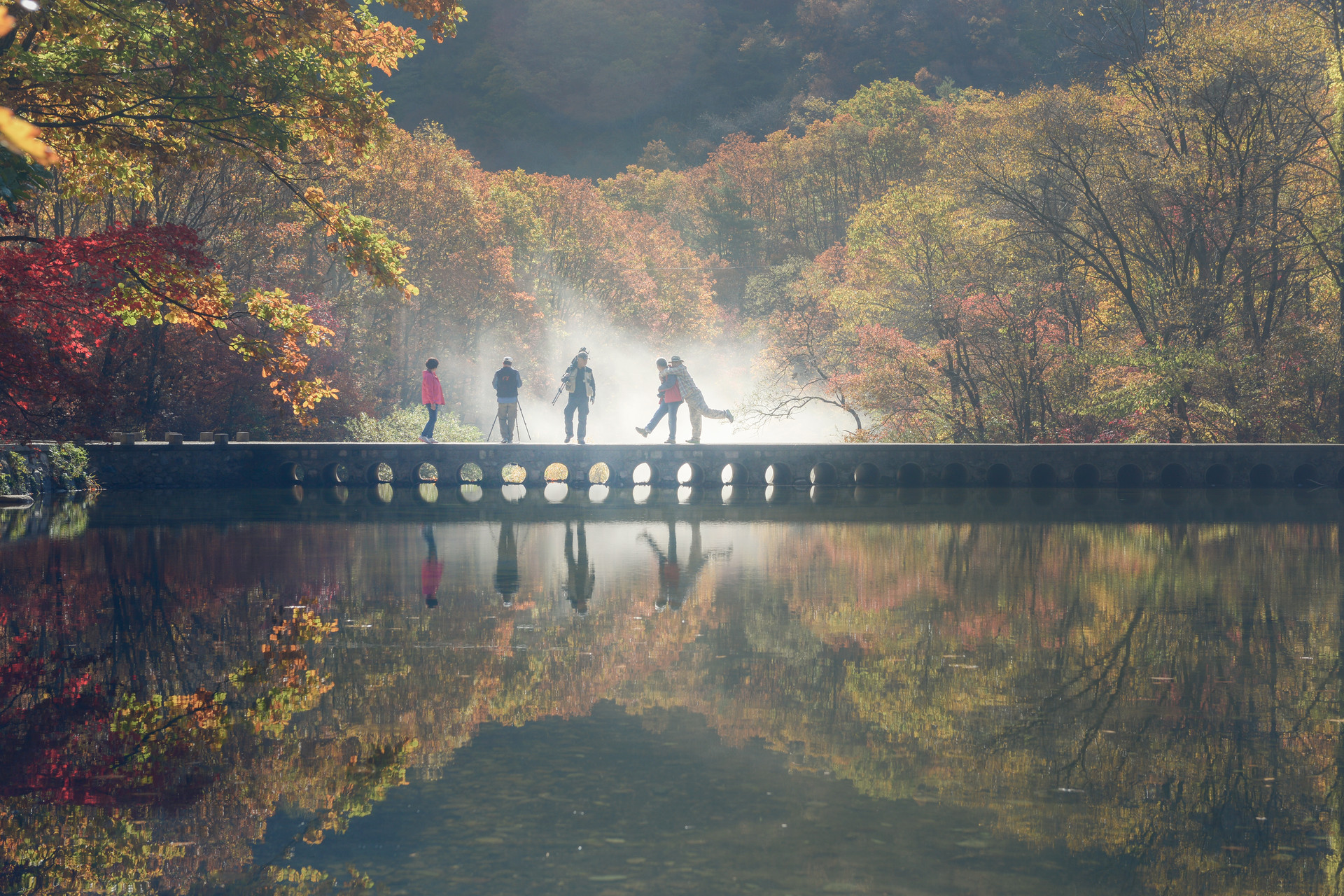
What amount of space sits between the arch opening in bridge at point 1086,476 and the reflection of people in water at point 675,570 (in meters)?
12.5

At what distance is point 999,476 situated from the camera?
89.2 feet

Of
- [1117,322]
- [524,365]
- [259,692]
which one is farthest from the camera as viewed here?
[524,365]

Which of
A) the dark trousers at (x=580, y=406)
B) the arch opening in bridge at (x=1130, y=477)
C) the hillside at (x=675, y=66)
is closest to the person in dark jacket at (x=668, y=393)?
the dark trousers at (x=580, y=406)

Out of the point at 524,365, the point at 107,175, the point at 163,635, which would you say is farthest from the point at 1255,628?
the point at 524,365

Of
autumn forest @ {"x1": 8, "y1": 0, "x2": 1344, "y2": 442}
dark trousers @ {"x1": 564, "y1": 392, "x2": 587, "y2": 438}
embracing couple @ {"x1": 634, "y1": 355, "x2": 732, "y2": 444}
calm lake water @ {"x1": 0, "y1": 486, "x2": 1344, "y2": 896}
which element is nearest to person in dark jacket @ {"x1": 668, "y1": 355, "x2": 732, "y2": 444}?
embracing couple @ {"x1": 634, "y1": 355, "x2": 732, "y2": 444}

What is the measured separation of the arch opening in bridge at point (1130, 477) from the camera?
27.1 metres

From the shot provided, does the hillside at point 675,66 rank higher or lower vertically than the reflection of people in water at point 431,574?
higher

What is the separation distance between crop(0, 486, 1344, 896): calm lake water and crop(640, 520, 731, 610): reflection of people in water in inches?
4.0

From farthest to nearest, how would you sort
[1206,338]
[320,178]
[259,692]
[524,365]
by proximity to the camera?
[524,365], [320,178], [1206,338], [259,692]

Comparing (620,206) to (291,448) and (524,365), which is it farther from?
(291,448)

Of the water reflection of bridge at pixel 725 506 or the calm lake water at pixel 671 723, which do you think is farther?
the water reflection of bridge at pixel 725 506

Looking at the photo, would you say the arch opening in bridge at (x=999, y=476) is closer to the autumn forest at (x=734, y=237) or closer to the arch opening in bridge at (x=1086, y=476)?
the arch opening in bridge at (x=1086, y=476)

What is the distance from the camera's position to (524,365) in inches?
2239

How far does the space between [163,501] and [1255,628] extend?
1806 centimetres
